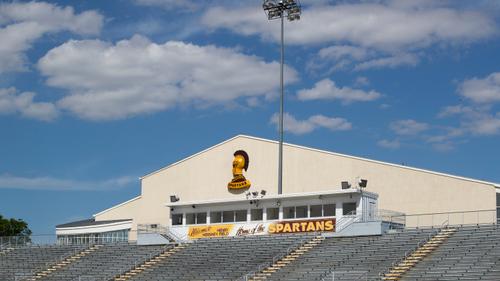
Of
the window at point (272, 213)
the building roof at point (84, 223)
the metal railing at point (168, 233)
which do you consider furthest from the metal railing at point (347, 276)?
the building roof at point (84, 223)

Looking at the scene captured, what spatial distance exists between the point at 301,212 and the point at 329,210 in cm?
182

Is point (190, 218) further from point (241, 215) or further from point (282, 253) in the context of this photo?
point (282, 253)

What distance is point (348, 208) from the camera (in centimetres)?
4916

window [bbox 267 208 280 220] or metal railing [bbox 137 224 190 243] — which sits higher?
window [bbox 267 208 280 220]

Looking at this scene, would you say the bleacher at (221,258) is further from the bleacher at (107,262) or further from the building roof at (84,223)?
the building roof at (84,223)

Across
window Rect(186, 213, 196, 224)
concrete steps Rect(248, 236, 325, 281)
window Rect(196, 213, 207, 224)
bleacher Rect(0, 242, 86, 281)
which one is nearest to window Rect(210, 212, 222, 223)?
window Rect(196, 213, 207, 224)

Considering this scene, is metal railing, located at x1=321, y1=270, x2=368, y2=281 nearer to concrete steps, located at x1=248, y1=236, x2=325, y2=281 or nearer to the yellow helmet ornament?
concrete steps, located at x1=248, y1=236, x2=325, y2=281

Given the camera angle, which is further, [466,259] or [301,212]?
[301,212]

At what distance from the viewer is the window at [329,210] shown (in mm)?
49906

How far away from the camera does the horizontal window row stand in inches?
1967

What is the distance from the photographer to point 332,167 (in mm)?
54938

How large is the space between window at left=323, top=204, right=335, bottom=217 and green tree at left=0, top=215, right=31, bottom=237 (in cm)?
5241

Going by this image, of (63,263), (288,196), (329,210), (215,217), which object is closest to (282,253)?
(329,210)

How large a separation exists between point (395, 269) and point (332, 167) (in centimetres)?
1612
